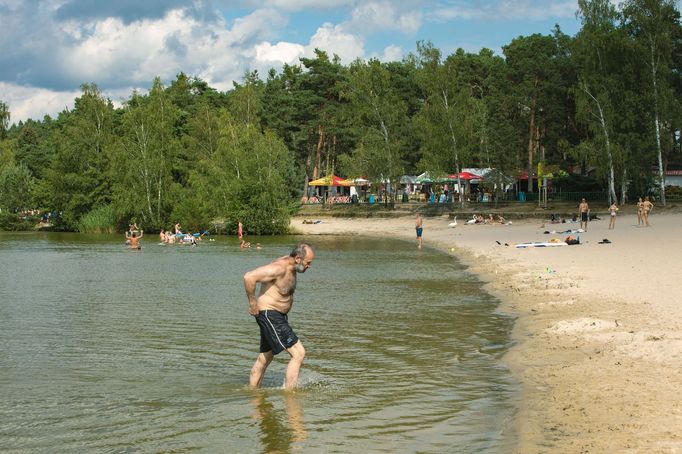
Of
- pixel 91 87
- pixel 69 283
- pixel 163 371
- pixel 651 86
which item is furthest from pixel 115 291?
pixel 91 87

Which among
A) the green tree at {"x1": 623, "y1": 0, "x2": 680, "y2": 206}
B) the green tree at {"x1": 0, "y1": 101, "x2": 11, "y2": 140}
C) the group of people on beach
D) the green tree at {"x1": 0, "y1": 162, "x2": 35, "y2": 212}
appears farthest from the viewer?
the green tree at {"x1": 0, "y1": 101, "x2": 11, "y2": 140}

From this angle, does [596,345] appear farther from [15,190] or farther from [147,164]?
[15,190]

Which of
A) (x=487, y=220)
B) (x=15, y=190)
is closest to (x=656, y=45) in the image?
(x=487, y=220)

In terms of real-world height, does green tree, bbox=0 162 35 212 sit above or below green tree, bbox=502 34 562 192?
below

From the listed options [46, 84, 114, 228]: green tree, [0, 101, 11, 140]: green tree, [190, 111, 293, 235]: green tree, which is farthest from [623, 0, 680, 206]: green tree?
[0, 101, 11, 140]: green tree

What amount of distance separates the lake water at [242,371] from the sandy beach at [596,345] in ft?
1.67

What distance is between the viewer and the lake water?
9.19 m

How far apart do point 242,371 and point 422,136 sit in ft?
208

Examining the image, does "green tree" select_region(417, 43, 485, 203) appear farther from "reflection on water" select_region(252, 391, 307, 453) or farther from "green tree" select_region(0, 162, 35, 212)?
"reflection on water" select_region(252, 391, 307, 453)

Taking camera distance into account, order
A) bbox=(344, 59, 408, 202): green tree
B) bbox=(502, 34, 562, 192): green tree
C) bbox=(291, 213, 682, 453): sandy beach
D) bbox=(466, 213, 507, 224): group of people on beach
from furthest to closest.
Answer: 1. bbox=(344, 59, 408, 202): green tree
2. bbox=(502, 34, 562, 192): green tree
3. bbox=(466, 213, 507, 224): group of people on beach
4. bbox=(291, 213, 682, 453): sandy beach

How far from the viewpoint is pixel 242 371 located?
13.2 metres

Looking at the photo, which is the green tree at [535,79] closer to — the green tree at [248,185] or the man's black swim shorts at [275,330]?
the green tree at [248,185]

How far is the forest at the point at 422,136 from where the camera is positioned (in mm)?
59844

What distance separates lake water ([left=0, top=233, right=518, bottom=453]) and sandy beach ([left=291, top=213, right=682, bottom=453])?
51cm
